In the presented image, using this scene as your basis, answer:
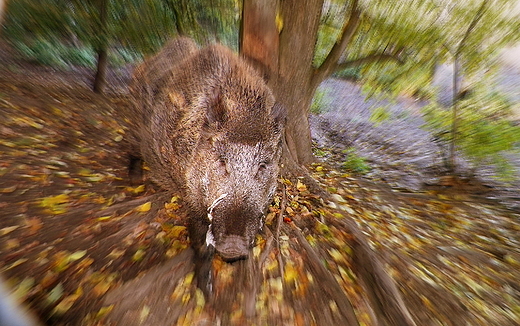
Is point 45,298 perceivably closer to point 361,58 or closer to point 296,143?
point 296,143

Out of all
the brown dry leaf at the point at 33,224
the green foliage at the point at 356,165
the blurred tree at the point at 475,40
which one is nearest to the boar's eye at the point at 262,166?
the brown dry leaf at the point at 33,224

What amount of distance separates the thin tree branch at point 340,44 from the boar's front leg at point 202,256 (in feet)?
10.5

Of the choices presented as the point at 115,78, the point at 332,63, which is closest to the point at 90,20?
the point at 115,78

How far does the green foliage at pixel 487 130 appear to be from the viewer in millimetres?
4699

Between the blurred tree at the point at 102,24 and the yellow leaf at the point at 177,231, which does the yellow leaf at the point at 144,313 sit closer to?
the yellow leaf at the point at 177,231

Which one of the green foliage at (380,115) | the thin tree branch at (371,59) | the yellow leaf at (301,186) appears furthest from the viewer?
the green foliage at (380,115)

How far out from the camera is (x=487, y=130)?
4.79 metres

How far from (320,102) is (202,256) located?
800cm

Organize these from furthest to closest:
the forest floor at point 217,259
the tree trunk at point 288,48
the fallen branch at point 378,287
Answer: the tree trunk at point 288,48
the fallen branch at point 378,287
the forest floor at point 217,259

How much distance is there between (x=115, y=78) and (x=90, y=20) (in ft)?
6.17

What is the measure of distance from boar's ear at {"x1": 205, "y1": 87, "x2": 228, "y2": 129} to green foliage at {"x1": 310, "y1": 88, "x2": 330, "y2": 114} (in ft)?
22.0

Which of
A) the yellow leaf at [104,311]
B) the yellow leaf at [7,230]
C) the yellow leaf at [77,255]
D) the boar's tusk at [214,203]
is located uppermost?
the boar's tusk at [214,203]

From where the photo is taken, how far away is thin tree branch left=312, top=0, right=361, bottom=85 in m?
4.65

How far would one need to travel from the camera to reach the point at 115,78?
7699 mm
